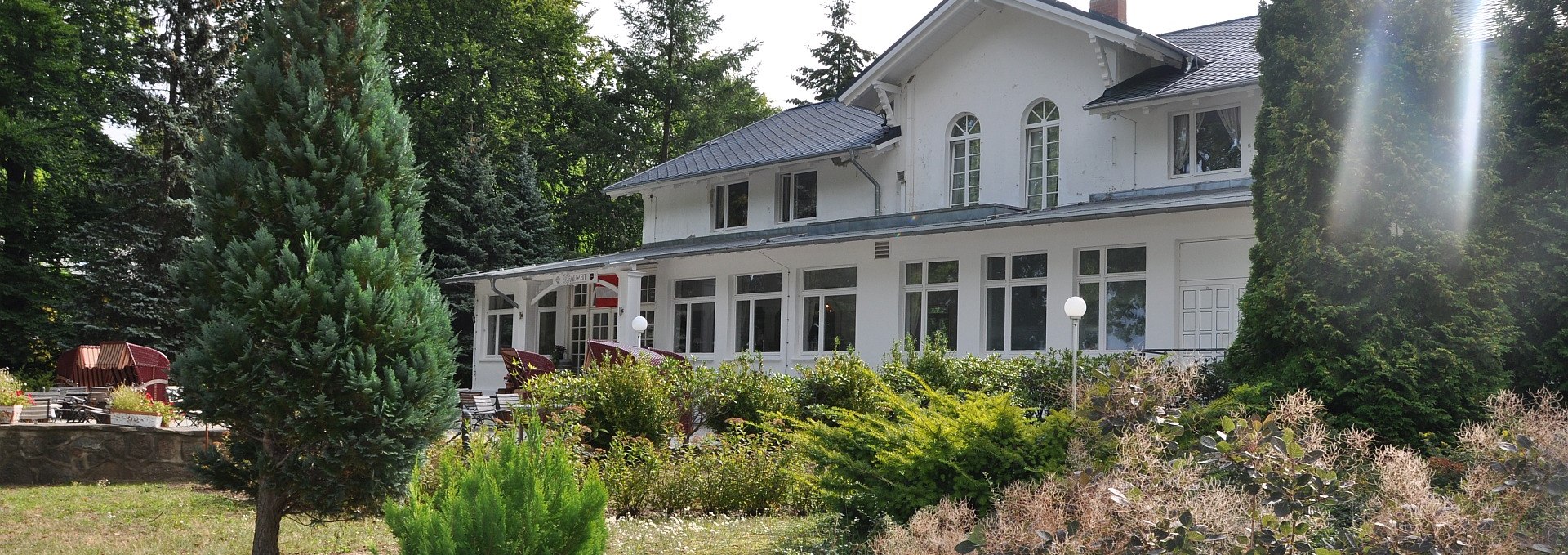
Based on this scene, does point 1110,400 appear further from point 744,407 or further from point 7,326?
point 7,326

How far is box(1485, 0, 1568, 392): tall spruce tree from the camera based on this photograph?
8781 mm

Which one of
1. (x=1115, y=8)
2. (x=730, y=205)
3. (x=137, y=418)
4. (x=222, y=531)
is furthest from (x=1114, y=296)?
(x=137, y=418)

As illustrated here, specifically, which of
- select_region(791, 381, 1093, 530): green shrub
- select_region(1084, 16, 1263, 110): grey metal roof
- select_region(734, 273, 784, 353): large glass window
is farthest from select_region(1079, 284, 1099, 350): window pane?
select_region(791, 381, 1093, 530): green shrub

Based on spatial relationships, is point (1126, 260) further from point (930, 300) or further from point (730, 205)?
point (730, 205)

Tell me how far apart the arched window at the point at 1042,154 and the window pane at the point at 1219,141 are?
8.31 ft

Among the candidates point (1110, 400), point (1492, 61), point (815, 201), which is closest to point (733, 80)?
point (815, 201)

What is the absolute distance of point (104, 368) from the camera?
59.6 feet

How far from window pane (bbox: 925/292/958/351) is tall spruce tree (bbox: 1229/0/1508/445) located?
8494mm

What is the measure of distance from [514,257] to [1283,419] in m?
31.9

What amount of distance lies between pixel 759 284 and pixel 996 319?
570 centimetres

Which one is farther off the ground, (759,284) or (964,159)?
(964,159)

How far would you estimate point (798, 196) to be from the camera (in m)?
24.0

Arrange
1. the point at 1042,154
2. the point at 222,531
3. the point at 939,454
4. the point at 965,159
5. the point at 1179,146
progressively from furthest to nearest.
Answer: the point at 965,159 → the point at 1042,154 → the point at 1179,146 → the point at 222,531 → the point at 939,454

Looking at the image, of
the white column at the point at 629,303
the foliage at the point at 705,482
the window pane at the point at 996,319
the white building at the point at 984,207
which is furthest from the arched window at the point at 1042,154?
the foliage at the point at 705,482
